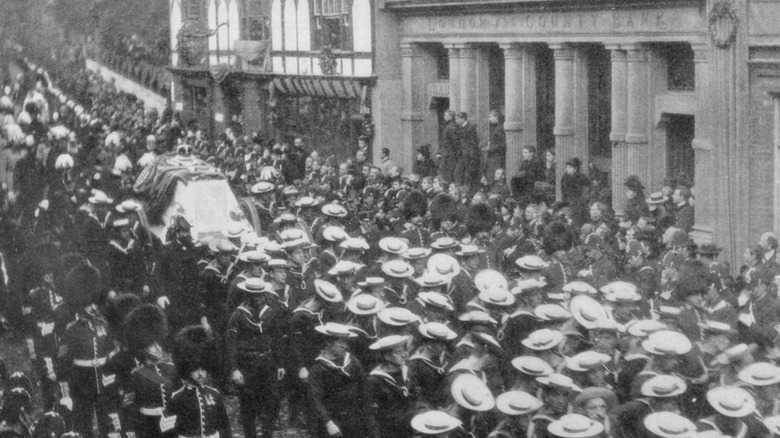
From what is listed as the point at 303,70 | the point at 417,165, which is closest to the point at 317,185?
the point at 417,165

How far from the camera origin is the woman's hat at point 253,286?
11.7 m

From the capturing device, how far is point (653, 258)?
48.5 feet

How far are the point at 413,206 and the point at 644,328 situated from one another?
697 centimetres

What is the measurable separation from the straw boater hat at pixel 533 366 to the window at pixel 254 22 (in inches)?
1106

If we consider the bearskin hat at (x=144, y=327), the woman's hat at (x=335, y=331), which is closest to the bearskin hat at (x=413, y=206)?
the woman's hat at (x=335, y=331)

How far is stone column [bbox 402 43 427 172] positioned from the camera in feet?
94.4

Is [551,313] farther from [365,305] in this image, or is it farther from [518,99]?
[518,99]

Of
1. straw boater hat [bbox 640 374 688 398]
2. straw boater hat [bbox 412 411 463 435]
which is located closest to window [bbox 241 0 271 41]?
straw boater hat [bbox 640 374 688 398]

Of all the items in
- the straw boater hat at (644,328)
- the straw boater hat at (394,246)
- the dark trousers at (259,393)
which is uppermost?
the straw boater hat at (394,246)

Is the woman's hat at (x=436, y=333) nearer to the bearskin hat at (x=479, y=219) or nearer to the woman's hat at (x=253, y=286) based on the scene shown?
the woman's hat at (x=253, y=286)

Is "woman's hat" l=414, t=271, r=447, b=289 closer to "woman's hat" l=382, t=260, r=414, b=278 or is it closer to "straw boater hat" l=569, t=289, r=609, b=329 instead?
"woman's hat" l=382, t=260, r=414, b=278

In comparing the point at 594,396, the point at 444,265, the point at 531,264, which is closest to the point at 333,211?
the point at 444,265

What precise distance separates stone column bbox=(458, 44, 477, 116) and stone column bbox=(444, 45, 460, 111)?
0.27m

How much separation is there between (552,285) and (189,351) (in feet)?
16.1
